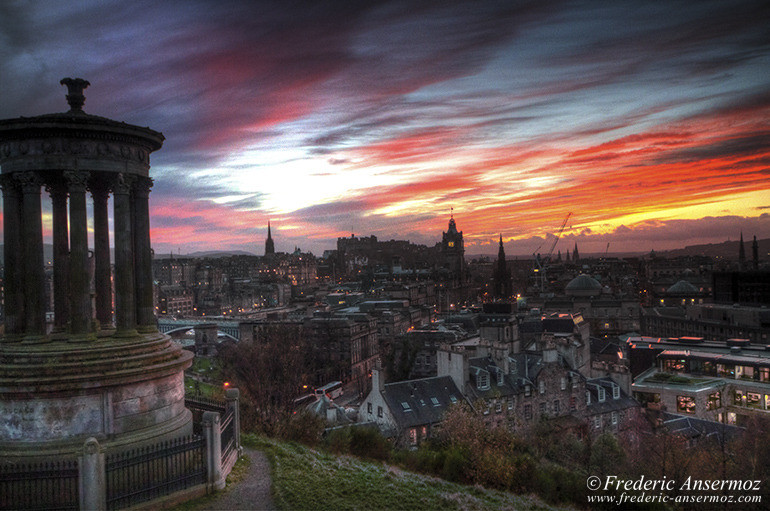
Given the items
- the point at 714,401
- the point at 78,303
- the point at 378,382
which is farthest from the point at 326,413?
the point at 714,401

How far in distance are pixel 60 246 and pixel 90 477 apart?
7.24 metres

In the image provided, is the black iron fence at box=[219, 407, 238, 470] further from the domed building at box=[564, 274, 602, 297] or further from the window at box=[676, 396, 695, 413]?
the domed building at box=[564, 274, 602, 297]

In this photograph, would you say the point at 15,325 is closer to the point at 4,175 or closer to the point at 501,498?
the point at 4,175

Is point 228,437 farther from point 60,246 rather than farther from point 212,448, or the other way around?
point 60,246

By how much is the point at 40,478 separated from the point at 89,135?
29.5 ft

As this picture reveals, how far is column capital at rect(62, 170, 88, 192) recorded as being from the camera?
15398 millimetres

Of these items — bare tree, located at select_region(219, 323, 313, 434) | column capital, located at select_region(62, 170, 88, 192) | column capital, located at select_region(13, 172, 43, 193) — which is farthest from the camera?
bare tree, located at select_region(219, 323, 313, 434)

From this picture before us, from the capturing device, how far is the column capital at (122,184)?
16141 millimetres

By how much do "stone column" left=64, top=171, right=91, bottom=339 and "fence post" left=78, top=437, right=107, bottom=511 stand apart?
4105 mm

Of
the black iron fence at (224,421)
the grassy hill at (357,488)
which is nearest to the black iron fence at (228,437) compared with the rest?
the black iron fence at (224,421)

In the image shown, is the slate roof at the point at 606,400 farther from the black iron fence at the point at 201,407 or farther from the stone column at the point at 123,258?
the stone column at the point at 123,258

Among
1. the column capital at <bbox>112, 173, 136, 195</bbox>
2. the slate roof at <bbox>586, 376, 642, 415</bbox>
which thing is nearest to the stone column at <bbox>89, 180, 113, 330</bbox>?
the column capital at <bbox>112, 173, 136, 195</bbox>

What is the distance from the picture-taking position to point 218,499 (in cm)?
1412

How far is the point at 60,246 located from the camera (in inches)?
643
